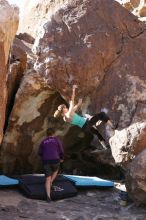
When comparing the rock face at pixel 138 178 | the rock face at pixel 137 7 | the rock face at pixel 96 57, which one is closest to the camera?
the rock face at pixel 138 178

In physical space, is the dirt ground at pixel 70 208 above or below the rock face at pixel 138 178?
below

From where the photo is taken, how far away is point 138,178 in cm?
845

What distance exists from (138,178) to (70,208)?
144 cm

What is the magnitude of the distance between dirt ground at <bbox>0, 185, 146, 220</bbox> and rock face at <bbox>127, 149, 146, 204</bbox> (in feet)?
0.74

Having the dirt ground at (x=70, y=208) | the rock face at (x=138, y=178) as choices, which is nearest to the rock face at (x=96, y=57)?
the rock face at (x=138, y=178)

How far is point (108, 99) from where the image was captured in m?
10.4

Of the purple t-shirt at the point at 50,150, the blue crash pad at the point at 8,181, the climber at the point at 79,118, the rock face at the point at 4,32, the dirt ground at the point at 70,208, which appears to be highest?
the rock face at the point at 4,32

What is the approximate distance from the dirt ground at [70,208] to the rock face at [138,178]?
22 centimetres

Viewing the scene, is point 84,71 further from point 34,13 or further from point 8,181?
point 34,13

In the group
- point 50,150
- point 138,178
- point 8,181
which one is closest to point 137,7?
point 50,150

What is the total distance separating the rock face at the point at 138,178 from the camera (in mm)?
8391

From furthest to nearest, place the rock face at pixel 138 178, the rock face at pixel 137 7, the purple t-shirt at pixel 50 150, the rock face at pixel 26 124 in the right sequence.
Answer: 1. the rock face at pixel 137 7
2. the rock face at pixel 26 124
3. the purple t-shirt at pixel 50 150
4. the rock face at pixel 138 178

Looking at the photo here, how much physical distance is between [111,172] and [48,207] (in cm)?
401

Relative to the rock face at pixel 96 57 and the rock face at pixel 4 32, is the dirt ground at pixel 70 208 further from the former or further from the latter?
the rock face at pixel 96 57
